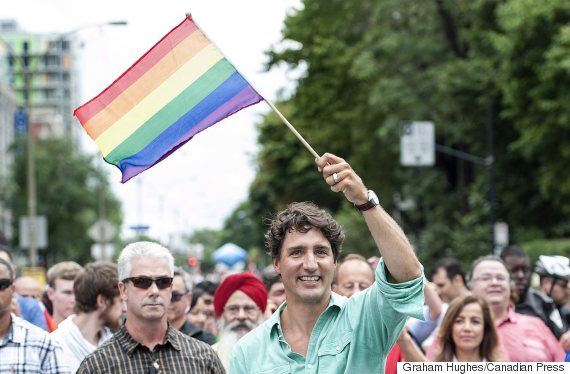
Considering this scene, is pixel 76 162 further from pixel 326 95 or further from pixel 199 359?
pixel 199 359

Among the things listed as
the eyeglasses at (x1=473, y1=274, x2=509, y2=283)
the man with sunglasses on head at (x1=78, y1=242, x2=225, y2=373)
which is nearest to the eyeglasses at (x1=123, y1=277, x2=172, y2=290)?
the man with sunglasses on head at (x1=78, y1=242, x2=225, y2=373)

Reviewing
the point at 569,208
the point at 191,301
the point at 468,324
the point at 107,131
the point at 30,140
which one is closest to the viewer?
the point at 107,131

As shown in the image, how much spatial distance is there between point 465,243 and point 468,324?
26.5 metres

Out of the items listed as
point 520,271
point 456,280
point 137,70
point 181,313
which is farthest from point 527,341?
point 137,70

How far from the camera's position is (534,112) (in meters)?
32.8

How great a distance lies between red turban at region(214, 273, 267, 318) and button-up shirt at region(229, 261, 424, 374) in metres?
3.34

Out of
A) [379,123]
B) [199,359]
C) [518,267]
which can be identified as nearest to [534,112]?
[379,123]

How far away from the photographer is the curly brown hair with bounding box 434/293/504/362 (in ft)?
26.2

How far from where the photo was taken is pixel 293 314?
16.5ft

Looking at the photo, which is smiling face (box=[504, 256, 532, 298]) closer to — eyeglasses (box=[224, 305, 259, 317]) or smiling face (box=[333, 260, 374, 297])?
smiling face (box=[333, 260, 374, 297])

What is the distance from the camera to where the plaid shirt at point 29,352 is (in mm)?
6547

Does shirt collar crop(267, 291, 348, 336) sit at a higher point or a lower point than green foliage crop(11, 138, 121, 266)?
lower

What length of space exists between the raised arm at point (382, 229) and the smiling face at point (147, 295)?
5.13 ft

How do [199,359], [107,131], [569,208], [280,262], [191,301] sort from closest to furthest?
[280,262] → [199,359] → [107,131] → [191,301] → [569,208]
